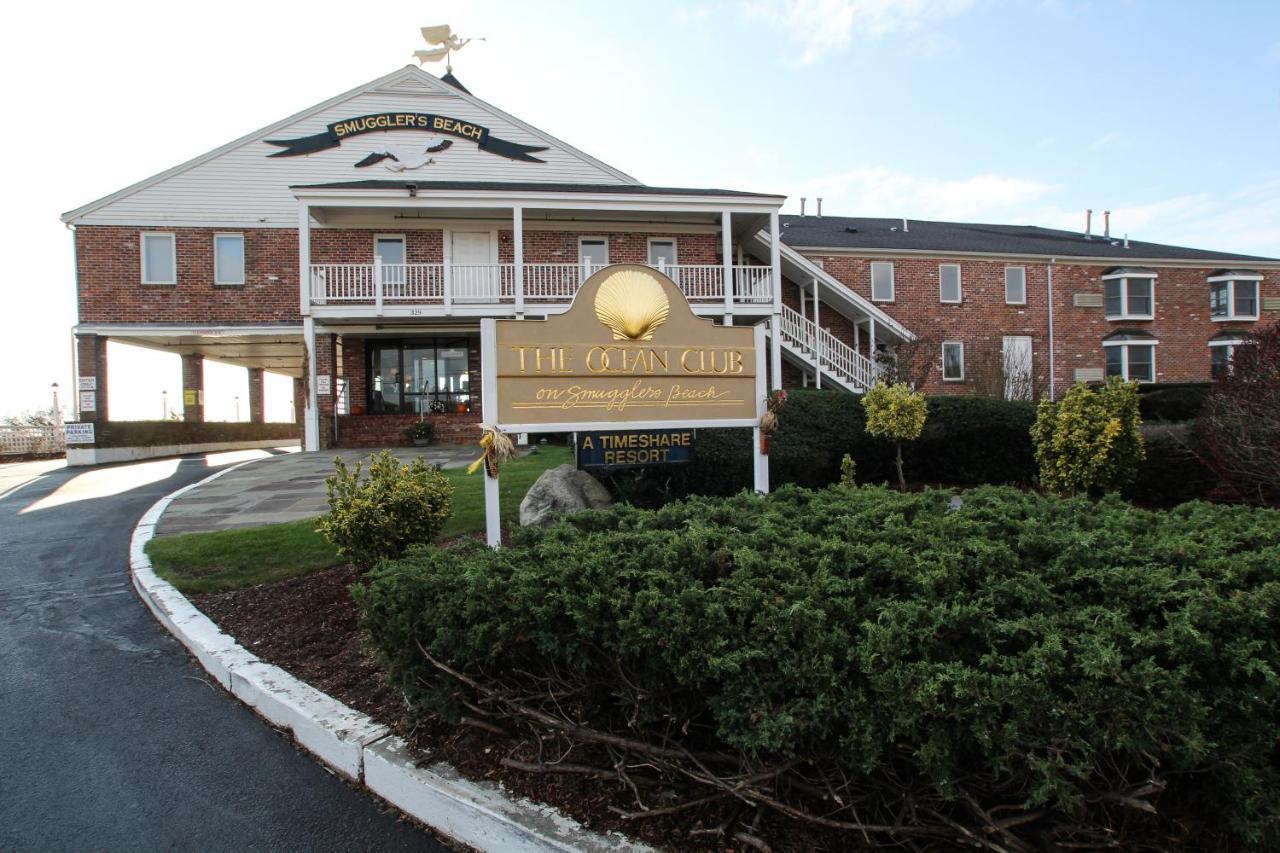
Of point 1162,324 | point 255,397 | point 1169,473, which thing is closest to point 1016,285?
point 1162,324

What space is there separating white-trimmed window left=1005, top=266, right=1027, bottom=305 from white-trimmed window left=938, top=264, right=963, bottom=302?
176 centimetres

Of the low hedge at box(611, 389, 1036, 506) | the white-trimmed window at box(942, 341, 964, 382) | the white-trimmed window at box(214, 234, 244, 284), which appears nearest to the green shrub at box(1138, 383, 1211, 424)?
the low hedge at box(611, 389, 1036, 506)

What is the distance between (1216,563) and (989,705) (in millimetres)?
1177

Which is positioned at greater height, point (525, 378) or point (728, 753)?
point (525, 378)

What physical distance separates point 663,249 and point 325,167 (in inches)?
385

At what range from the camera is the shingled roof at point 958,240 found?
23.9m

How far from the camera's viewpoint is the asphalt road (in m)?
2.63

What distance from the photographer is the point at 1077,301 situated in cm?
2427

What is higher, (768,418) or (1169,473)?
(768,418)

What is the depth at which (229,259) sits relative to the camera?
19.3 metres

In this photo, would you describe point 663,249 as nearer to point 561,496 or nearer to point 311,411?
point 311,411

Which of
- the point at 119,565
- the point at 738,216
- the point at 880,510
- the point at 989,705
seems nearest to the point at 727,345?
the point at 880,510

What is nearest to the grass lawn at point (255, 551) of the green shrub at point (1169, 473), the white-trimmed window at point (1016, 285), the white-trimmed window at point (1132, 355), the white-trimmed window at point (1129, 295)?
the green shrub at point (1169, 473)

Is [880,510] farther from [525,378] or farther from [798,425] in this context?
[798,425]
